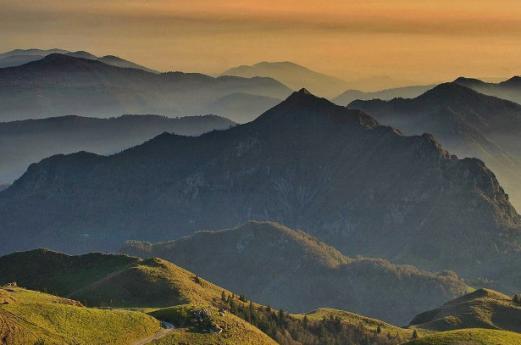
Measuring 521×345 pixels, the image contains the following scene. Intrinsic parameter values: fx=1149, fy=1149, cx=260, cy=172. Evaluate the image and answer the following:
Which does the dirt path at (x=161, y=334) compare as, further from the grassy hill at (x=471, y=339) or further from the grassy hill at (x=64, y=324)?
the grassy hill at (x=471, y=339)

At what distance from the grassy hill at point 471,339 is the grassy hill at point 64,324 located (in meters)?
36.3

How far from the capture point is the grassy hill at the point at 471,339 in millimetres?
139000

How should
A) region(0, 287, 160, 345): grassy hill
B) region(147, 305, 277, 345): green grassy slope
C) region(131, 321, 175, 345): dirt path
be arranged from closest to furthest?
region(0, 287, 160, 345): grassy hill
region(131, 321, 175, 345): dirt path
region(147, 305, 277, 345): green grassy slope

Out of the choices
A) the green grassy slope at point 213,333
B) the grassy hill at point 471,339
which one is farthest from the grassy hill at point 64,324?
the grassy hill at point 471,339

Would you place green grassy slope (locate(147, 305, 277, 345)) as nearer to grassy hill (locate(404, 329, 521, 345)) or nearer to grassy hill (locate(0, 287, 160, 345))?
grassy hill (locate(0, 287, 160, 345))

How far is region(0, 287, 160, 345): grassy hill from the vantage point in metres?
135

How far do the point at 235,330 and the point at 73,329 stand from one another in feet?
91.5

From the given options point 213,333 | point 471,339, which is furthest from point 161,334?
point 471,339

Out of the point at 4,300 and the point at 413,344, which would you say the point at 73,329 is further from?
the point at 413,344

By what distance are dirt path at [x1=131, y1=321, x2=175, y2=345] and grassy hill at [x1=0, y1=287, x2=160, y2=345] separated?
2.49 ft

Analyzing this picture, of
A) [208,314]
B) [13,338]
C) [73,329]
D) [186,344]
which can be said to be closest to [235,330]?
[208,314]

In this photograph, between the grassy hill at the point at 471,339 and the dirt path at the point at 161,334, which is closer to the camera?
the grassy hill at the point at 471,339

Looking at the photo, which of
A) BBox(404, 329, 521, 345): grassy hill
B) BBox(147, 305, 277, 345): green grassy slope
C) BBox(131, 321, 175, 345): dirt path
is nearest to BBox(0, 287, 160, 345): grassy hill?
BBox(131, 321, 175, 345): dirt path

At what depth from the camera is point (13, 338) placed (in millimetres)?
131625
